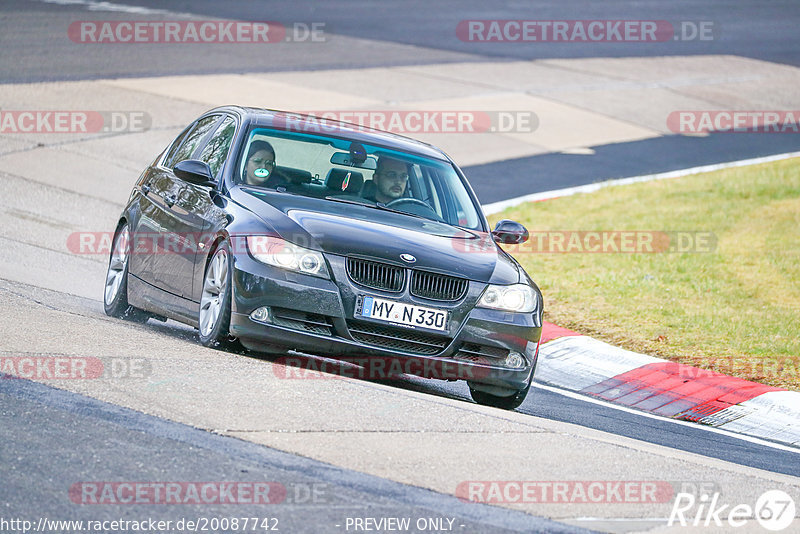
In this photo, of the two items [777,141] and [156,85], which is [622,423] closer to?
[156,85]

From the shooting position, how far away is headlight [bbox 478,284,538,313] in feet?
27.0

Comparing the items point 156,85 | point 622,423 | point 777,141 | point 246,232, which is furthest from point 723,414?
point 777,141

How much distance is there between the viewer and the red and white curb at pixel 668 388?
386 inches

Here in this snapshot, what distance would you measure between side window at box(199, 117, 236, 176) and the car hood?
0.63 meters

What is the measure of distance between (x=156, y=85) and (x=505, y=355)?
1631 cm

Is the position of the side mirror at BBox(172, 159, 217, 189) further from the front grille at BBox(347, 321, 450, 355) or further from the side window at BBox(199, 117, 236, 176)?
the front grille at BBox(347, 321, 450, 355)

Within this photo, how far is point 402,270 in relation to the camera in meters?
8.02

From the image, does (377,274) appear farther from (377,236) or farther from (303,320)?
(303,320)

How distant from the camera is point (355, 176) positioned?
9.26m

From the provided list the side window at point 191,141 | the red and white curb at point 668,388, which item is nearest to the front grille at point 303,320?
the side window at point 191,141

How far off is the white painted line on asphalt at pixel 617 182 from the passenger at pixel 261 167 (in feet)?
29.3

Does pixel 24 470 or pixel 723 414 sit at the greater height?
pixel 24 470

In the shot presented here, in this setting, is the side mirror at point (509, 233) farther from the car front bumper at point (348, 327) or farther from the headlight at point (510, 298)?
the car front bumper at point (348, 327)

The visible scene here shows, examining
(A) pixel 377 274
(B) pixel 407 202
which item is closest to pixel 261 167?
(B) pixel 407 202
